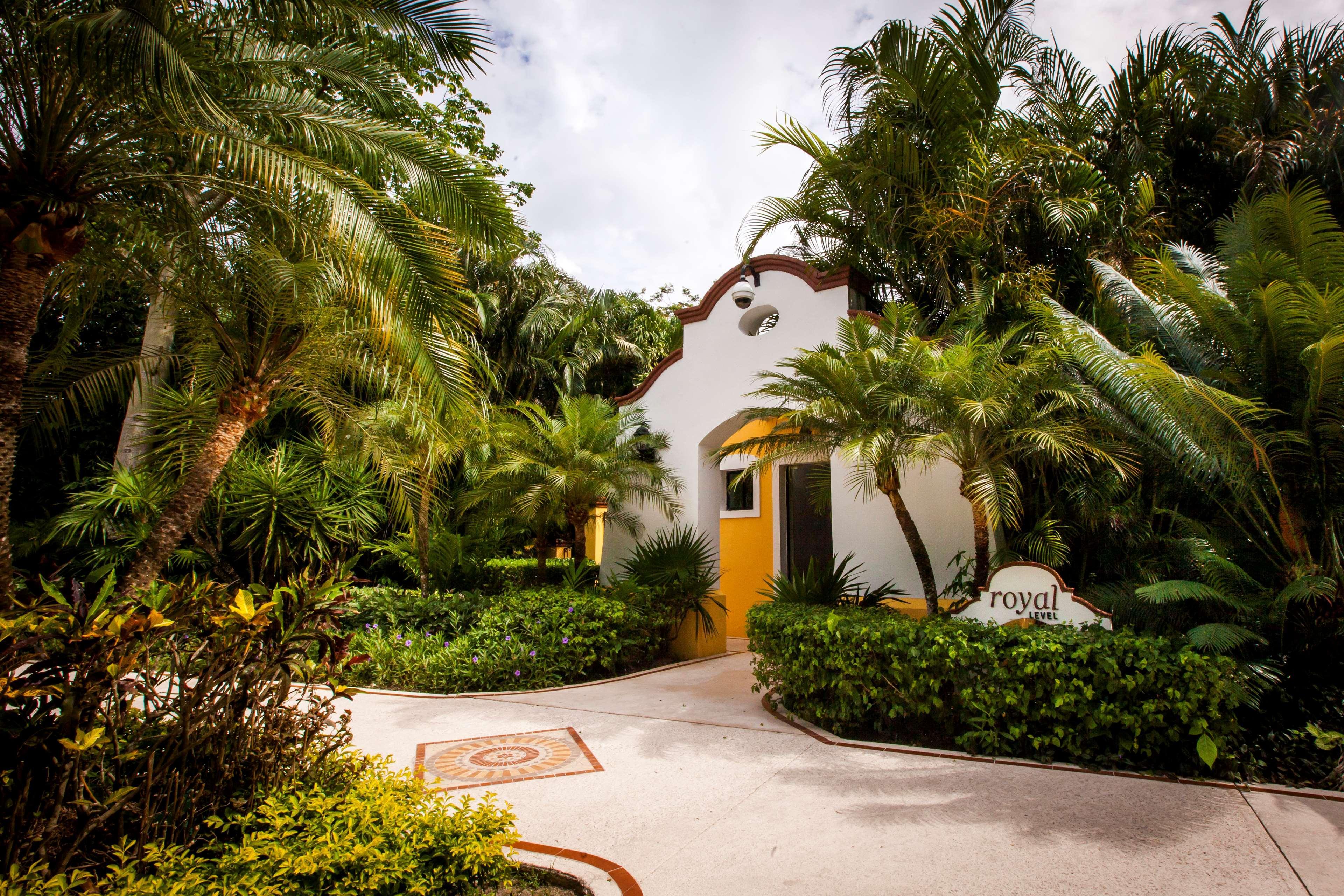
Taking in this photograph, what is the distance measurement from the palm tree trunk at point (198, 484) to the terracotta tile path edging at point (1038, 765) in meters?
5.34

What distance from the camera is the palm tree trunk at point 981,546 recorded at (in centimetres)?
709

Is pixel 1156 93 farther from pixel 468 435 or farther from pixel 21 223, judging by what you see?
pixel 21 223

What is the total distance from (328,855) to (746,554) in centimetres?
1097

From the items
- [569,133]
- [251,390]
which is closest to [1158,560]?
[569,133]

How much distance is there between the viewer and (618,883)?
11.1 feet

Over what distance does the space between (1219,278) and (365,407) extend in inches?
374

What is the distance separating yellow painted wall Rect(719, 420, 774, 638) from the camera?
13.1 metres

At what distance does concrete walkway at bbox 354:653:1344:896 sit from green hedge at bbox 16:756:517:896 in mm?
824

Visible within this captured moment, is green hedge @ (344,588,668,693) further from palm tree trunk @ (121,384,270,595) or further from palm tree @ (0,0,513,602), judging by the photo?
palm tree @ (0,0,513,602)

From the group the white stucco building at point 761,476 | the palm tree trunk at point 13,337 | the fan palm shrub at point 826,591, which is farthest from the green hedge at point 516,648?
the palm tree trunk at point 13,337

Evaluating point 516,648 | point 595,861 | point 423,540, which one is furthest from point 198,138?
point 423,540

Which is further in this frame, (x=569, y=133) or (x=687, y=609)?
(x=687, y=609)

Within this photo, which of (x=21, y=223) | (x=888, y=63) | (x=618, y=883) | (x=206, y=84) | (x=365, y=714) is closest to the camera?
(x=618, y=883)

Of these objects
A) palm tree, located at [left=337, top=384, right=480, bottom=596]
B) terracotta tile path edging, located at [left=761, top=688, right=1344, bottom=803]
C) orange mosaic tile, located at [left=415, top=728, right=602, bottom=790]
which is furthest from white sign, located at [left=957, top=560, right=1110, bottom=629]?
palm tree, located at [left=337, top=384, right=480, bottom=596]
